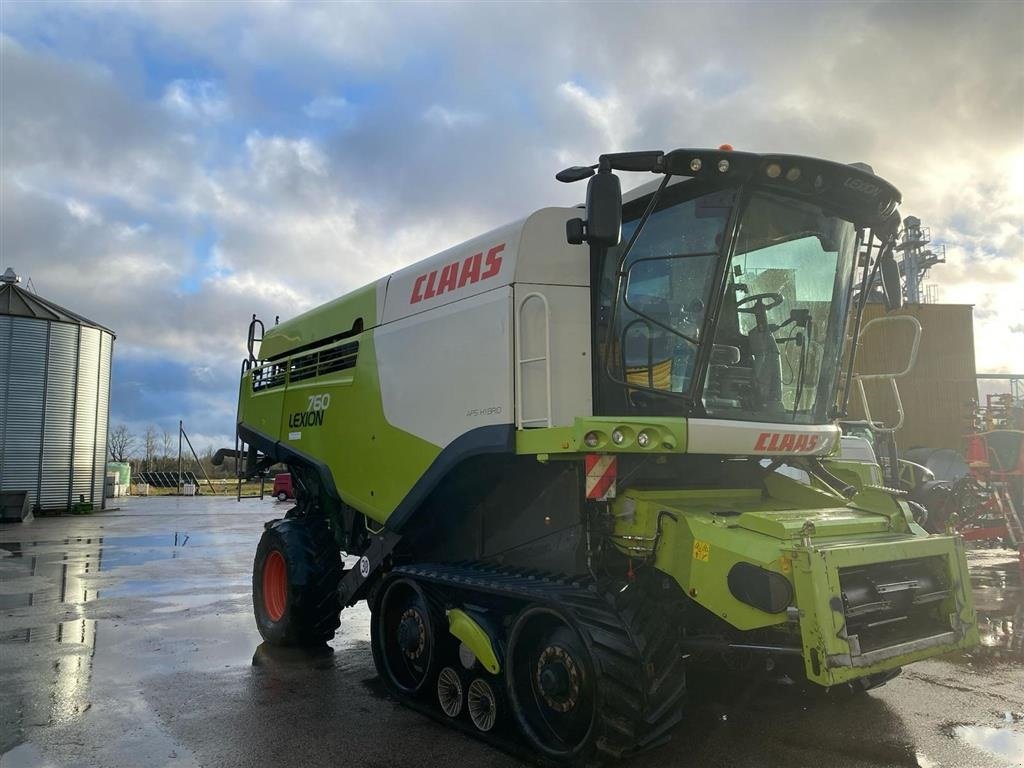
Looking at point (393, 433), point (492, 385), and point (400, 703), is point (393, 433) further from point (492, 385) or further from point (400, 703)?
point (400, 703)

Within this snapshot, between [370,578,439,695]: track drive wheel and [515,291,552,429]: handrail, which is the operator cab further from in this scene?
[370,578,439,695]: track drive wheel

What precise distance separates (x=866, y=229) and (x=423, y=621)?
386 cm

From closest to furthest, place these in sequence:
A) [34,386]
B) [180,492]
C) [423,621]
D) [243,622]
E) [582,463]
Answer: [582,463] < [423,621] < [243,622] < [34,386] < [180,492]

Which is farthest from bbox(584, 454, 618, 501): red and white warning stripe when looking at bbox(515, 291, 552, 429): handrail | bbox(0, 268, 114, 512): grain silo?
bbox(0, 268, 114, 512): grain silo

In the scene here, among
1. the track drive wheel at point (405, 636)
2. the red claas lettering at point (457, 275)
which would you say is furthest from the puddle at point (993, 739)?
the red claas lettering at point (457, 275)

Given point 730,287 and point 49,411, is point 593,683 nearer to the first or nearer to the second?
point 730,287

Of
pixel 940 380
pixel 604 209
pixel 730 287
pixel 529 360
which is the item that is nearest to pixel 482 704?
pixel 529 360

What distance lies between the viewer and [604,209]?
4148mm

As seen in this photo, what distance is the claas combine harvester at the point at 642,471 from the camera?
158 inches

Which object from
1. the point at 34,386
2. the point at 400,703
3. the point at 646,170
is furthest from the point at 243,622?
the point at 34,386

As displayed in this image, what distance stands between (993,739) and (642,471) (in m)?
2.57

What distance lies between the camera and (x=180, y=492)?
41844 mm

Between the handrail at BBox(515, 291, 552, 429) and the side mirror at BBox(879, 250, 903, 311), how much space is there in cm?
230

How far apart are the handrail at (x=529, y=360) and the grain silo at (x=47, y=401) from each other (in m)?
22.9
